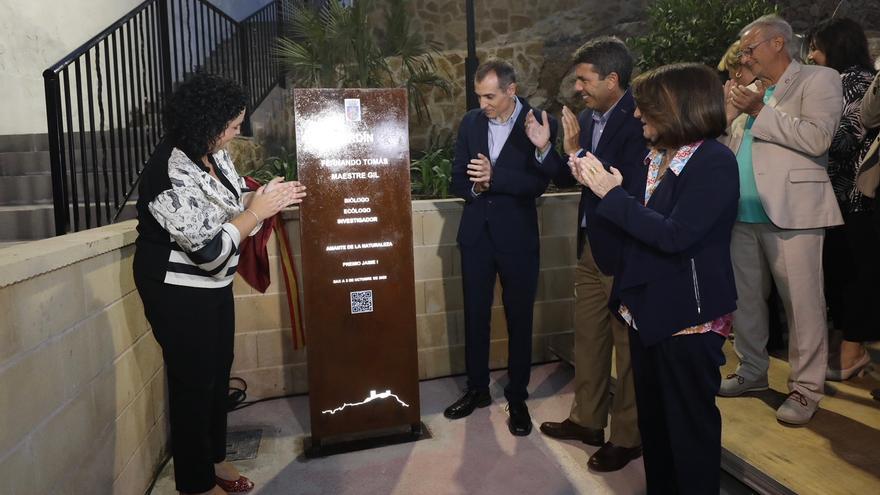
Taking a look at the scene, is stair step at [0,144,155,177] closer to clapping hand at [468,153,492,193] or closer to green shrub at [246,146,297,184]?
green shrub at [246,146,297,184]

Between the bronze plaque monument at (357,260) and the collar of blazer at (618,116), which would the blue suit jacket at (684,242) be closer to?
the collar of blazer at (618,116)

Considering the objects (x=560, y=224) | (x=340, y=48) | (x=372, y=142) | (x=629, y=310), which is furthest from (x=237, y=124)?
(x=340, y=48)

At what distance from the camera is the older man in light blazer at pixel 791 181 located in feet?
7.51

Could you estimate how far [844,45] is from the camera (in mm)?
2691

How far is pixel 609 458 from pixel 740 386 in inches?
29.3

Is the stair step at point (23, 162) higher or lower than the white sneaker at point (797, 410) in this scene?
higher

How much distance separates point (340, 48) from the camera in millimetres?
5469

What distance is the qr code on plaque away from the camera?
270cm

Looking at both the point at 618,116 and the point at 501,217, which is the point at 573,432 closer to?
the point at 501,217

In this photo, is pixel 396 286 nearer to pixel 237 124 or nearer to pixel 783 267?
pixel 237 124

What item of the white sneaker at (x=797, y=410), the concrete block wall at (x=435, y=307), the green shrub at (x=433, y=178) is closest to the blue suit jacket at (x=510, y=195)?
the concrete block wall at (x=435, y=307)

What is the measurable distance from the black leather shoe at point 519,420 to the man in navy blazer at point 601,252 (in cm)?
23

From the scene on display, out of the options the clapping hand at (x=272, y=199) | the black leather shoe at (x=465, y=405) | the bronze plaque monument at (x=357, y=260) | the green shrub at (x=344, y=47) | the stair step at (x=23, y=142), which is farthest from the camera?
the green shrub at (x=344, y=47)

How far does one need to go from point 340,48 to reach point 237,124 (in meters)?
3.65
